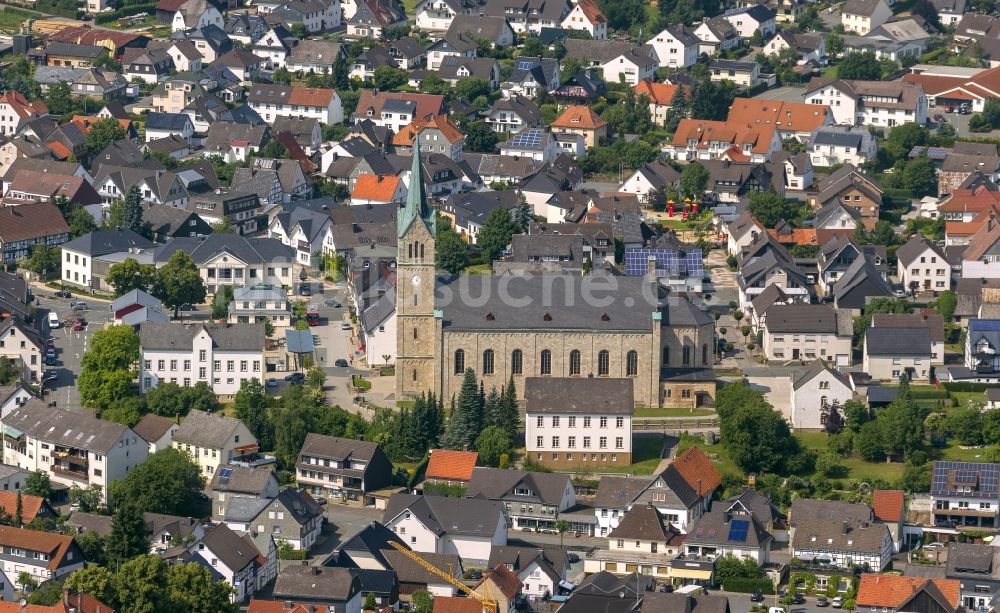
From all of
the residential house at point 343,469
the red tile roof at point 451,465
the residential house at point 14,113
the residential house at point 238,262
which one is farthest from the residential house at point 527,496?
the residential house at point 14,113

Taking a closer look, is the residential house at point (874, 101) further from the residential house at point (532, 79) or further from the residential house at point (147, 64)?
the residential house at point (147, 64)

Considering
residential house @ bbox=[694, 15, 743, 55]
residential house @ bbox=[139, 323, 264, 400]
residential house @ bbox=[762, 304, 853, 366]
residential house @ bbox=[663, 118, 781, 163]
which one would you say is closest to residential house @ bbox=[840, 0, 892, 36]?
residential house @ bbox=[694, 15, 743, 55]

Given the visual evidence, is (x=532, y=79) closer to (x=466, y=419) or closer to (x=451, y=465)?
(x=466, y=419)

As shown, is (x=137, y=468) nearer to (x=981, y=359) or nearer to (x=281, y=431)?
(x=281, y=431)

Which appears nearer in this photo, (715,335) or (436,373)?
(436,373)

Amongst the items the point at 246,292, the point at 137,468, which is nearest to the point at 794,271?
the point at 246,292

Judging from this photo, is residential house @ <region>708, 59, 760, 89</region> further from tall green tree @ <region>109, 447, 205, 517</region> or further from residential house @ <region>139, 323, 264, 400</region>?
tall green tree @ <region>109, 447, 205, 517</region>
